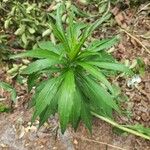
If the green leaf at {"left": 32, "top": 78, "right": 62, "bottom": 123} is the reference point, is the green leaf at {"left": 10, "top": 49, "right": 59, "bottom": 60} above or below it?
above

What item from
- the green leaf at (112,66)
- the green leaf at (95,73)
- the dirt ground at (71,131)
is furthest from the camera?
the dirt ground at (71,131)

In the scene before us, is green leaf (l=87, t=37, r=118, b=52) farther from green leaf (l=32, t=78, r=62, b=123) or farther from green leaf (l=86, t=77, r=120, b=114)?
green leaf (l=32, t=78, r=62, b=123)

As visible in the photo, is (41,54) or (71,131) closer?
(41,54)

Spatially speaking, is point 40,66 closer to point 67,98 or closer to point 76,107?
point 67,98

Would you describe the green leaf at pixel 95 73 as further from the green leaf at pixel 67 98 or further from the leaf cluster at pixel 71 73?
the green leaf at pixel 67 98

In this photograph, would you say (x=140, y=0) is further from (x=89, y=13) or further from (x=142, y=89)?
(x=142, y=89)

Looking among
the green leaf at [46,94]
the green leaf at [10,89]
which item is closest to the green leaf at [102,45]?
the green leaf at [46,94]

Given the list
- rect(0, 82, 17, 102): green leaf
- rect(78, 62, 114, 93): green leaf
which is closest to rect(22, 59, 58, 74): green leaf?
rect(78, 62, 114, 93): green leaf

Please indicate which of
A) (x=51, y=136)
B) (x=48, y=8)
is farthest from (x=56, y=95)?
(x=48, y=8)

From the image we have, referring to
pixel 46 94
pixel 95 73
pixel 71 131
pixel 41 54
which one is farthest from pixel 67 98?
pixel 71 131

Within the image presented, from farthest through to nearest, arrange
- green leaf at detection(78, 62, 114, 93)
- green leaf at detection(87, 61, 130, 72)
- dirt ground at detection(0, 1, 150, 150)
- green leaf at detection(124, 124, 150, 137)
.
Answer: dirt ground at detection(0, 1, 150, 150), green leaf at detection(124, 124, 150, 137), green leaf at detection(87, 61, 130, 72), green leaf at detection(78, 62, 114, 93)

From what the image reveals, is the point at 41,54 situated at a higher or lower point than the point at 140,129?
higher
